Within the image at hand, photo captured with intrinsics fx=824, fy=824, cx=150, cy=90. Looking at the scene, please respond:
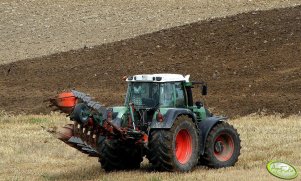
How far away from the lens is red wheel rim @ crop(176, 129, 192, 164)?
1641 cm

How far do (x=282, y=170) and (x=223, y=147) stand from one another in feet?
8.88

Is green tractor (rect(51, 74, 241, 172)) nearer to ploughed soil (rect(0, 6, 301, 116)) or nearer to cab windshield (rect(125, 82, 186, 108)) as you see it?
cab windshield (rect(125, 82, 186, 108))

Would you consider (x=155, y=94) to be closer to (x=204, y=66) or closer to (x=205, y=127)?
(x=205, y=127)

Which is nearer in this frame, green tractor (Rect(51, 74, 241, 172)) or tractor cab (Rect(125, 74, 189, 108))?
green tractor (Rect(51, 74, 241, 172))

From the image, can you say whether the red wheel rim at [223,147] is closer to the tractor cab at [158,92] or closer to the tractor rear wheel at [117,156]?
the tractor cab at [158,92]

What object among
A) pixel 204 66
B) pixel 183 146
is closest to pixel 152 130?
pixel 183 146

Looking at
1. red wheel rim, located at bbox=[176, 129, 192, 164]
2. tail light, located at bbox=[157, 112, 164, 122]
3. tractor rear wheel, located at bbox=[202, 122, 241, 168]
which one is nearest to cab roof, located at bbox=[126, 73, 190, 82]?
tail light, located at bbox=[157, 112, 164, 122]

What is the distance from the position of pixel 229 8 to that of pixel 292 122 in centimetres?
2280

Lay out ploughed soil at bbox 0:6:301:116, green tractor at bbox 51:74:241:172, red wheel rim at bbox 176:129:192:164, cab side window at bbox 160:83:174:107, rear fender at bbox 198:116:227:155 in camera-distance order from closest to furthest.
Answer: green tractor at bbox 51:74:241:172
red wheel rim at bbox 176:129:192:164
cab side window at bbox 160:83:174:107
rear fender at bbox 198:116:227:155
ploughed soil at bbox 0:6:301:116

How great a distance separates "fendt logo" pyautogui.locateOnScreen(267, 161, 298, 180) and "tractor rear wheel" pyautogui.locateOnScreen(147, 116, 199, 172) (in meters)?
1.77

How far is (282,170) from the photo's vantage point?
14.9 meters

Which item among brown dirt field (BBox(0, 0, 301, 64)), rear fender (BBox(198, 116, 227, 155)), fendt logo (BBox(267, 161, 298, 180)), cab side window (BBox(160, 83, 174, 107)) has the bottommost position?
fendt logo (BBox(267, 161, 298, 180))

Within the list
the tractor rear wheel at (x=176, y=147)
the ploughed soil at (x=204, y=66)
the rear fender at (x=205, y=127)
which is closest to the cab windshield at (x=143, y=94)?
the tractor rear wheel at (x=176, y=147)

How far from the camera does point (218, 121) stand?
1719cm
